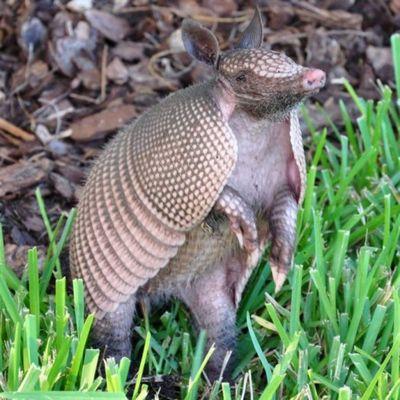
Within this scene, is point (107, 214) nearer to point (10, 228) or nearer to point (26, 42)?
point (10, 228)

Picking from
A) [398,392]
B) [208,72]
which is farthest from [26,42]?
[398,392]

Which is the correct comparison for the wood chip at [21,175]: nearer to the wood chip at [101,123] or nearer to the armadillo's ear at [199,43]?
the wood chip at [101,123]

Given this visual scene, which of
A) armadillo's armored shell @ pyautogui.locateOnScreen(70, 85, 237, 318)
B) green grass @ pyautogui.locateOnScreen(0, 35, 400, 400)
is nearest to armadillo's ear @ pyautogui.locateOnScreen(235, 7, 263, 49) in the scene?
armadillo's armored shell @ pyautogui.locateOnScreen(70, 85, 237, 318)

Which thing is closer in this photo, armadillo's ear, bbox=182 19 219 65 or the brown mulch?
armadillo's ear, bbox=182 19 219 65

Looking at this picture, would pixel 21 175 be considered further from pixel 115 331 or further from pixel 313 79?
pixel 313 79

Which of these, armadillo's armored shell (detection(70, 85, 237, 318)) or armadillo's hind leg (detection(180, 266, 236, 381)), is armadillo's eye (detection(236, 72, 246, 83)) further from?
armadillo's hind leg (detection(180, 266, 236, 381))

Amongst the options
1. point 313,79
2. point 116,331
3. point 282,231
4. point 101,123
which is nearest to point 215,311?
point 116,331
